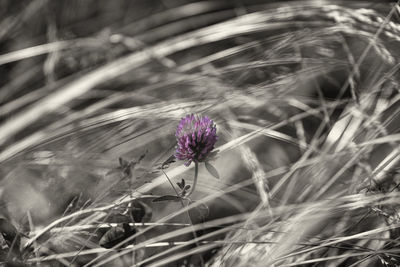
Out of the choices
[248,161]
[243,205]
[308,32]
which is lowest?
[243,205]

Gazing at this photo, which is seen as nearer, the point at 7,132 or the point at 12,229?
the point at 12,229

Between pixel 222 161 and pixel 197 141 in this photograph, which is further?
pixel 222 161

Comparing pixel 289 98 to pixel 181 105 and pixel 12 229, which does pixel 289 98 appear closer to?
pixel 181 105

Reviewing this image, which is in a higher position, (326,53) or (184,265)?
(326,53)

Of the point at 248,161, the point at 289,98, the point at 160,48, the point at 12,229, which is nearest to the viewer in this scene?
the point at 12,229

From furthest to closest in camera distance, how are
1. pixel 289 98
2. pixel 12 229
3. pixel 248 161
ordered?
pixel 289 98, pixel 248 161, pixel 12 229

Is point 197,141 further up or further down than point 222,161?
further up

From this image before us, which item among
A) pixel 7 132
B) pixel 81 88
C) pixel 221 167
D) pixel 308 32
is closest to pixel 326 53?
pixel 308 32
